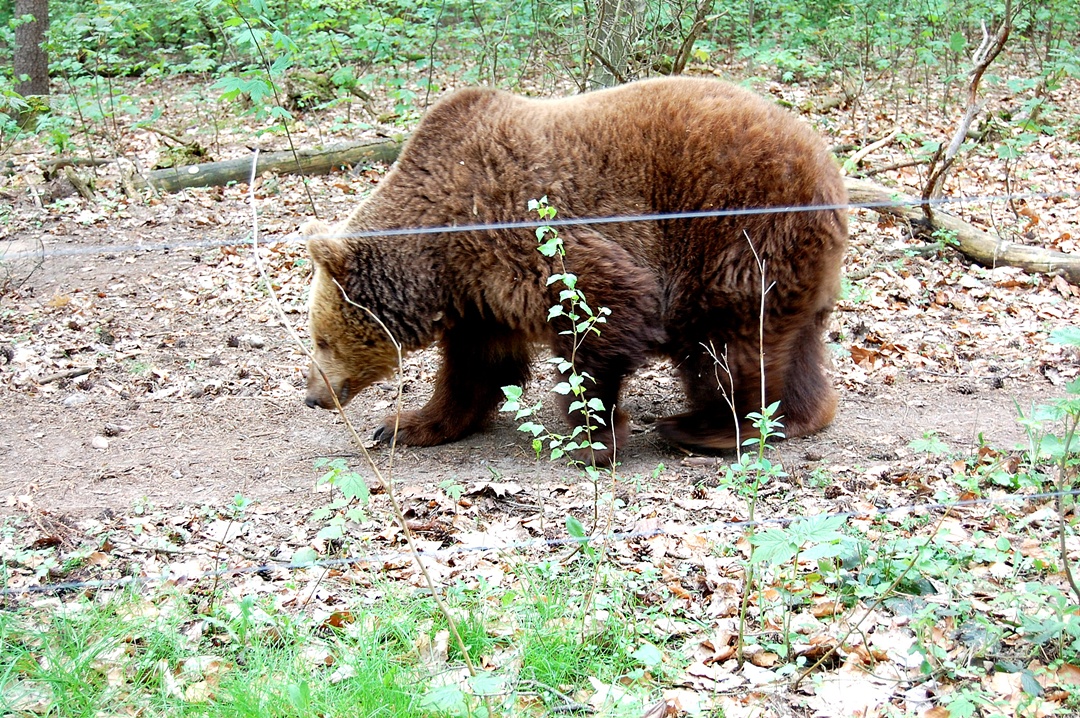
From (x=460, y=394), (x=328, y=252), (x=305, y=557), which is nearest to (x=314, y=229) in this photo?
(x=328, y=252)

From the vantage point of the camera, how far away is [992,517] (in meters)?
4.25

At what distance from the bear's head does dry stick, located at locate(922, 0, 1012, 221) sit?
3.72 metres

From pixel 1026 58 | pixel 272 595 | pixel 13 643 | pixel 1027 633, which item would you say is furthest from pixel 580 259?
pixel 1026 58

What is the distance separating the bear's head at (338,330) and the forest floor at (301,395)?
0.45 metres

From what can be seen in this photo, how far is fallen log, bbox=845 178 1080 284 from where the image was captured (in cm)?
791

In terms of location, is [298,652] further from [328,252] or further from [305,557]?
[328,252]

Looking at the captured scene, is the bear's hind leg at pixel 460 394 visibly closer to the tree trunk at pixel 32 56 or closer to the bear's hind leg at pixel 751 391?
the bear's hind leg at pixel 751 391

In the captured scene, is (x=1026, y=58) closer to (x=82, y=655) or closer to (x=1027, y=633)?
(x=1027, y=633)

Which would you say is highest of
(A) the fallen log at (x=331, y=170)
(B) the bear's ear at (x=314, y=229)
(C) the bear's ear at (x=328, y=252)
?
(B) the bear's ear at (x=314, y=229)

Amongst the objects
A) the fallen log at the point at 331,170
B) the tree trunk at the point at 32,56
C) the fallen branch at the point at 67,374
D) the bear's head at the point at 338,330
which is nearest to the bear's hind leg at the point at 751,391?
the bear's head at the point at 338,330

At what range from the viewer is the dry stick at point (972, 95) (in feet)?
23.5

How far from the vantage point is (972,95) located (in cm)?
→ 764

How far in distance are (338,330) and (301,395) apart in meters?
1.30

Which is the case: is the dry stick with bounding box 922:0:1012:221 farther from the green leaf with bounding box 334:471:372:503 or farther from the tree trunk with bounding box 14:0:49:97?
the tree trunk with bounding box 14:0:49:97
